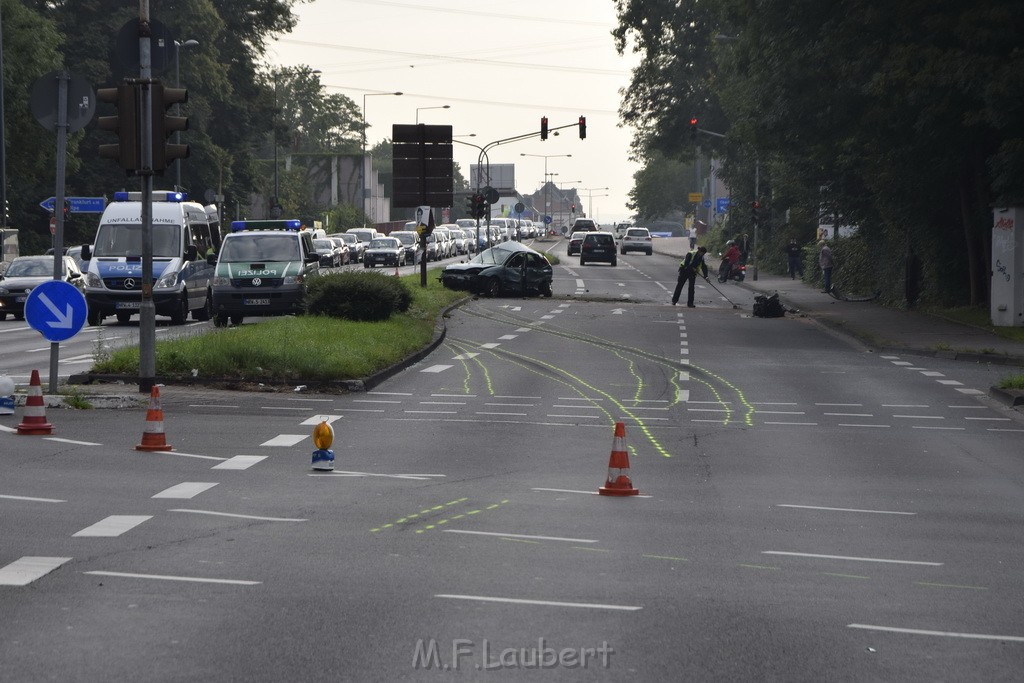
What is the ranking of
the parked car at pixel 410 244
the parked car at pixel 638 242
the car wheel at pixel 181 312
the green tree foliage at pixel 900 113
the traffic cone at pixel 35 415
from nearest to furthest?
the traffic cone at pixel 35 415, the green tree foliage at pixel 900 113, the car wheel at pixel 181 312, the parked car at pixel 410 244, the parked car at pixel 638 242

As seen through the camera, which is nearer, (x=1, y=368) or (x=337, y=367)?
(x=337, y=367)

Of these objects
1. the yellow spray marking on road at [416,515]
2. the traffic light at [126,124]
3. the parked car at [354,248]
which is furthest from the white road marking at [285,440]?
the parked car at [354,248]

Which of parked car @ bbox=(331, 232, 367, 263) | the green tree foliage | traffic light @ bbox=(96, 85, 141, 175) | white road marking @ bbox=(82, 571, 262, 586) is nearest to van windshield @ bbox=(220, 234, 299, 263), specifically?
the green tree foliage

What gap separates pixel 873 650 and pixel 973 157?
95.7 feet

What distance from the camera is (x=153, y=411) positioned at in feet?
41.5

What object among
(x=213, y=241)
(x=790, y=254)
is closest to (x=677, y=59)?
(x=790, y=254)

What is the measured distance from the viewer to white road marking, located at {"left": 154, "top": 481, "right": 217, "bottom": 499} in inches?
401

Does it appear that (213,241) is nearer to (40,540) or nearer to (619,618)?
(40,540)

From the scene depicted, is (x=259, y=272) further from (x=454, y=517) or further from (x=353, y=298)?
(x=454, y=517)

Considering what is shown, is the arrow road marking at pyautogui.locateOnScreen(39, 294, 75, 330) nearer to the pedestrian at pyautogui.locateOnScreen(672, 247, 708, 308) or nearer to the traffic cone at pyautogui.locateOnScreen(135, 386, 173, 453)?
the traffic cone at pyautogui.locateOnScreen(135, 386, 173, 453)

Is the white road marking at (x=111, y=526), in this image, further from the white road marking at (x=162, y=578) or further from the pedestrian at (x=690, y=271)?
the pedestrian at (x=690, y=271)

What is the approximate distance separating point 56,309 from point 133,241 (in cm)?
1776

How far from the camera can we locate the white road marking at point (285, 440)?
13.3 meters

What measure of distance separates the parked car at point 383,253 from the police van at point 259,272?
40.9 m
